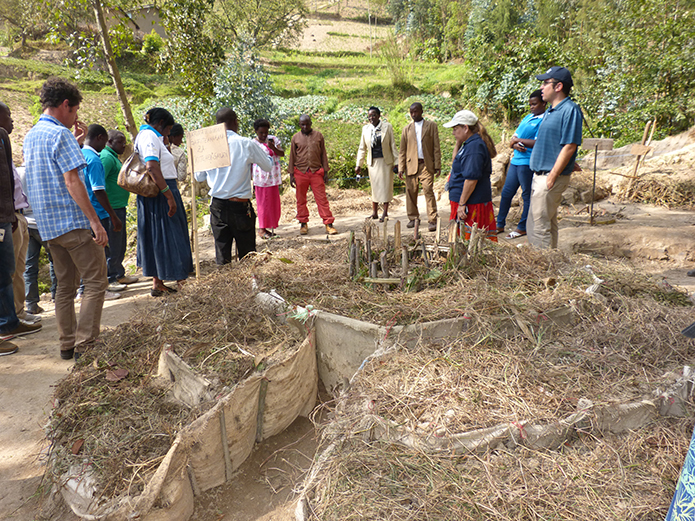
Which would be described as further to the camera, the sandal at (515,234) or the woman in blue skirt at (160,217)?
the sandal at (515,234)

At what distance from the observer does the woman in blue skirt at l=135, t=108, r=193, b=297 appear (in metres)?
3.94

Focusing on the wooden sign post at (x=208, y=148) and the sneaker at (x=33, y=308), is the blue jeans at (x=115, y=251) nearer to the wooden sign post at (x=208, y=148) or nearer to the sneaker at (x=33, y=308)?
the sneaker at (x=33, y=308)

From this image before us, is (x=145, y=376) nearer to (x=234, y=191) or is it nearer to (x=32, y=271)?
(x=234, y=191)

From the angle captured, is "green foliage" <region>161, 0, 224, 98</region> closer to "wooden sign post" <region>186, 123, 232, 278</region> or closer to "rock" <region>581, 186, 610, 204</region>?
"wooden sign post" <region>186, 123, 232, 278</region>

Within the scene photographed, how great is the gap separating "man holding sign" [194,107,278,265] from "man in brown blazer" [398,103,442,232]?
2.81 meters

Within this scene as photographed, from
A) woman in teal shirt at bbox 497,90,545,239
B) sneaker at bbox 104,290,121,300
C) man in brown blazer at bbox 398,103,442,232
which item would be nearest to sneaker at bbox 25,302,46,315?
sneaker at bbox 104,290,121,300

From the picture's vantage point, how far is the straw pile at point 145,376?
2059 millimetres

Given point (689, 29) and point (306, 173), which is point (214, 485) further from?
point (689, 29)

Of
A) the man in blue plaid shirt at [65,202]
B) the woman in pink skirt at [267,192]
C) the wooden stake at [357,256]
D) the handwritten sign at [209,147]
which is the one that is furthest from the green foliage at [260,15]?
the wooden stake at [357,256]

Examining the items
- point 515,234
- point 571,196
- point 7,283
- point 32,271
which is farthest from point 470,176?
point 571,196

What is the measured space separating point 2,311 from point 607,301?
504 centimetres

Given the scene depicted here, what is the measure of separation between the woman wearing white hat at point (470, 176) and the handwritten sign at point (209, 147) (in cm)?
205

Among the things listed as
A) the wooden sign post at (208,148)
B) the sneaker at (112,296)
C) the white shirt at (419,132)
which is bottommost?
the sneaker at (112,296)

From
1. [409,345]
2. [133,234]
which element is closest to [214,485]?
[409,345]
